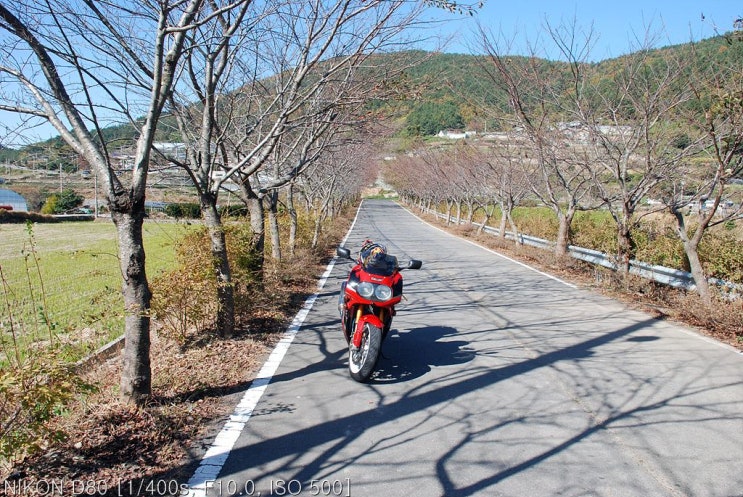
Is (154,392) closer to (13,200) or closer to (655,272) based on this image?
(655,272)

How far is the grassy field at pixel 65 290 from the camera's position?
14.9 ft

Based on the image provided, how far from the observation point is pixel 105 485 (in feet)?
10.8

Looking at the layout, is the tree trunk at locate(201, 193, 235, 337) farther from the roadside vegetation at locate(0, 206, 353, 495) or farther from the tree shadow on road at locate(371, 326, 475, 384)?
the tree shadow on road at locate(371, 326, 475, 384)

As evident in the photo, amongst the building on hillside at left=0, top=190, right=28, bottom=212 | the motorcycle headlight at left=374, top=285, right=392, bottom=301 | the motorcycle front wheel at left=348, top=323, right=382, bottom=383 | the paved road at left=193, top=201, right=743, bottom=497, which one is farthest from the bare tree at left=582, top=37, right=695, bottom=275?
the building on hillside at left=0, top=190, right=28, bottom=212

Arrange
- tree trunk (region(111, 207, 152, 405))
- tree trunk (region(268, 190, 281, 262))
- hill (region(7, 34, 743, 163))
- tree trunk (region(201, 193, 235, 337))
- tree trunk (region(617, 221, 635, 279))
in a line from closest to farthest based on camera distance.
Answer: tree trunk (region(111, 207, 152, 405)) → hill (region(7, 34, 743, 163)) → tree trunk (region(201, 193, 235, 337)) → tree trunk (region(617, 221, 635, 279)) → tree trunk (region(268, 190, 281, 262))

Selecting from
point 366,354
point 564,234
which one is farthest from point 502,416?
point 564,234

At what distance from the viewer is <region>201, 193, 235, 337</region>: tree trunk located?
649 centimetres

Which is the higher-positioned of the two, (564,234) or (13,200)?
(564,234)

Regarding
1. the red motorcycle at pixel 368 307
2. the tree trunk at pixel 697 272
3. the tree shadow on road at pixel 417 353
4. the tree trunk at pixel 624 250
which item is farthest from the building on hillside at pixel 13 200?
the tree trunk at pixel 697 272

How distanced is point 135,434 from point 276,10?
4.89 meters

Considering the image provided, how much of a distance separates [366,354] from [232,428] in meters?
1.53

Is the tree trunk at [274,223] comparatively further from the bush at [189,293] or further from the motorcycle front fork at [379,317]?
the motorcycle front fork at [379,317]

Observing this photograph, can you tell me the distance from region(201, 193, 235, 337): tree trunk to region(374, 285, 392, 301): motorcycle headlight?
5.91 feet

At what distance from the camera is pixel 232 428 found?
167 inches
